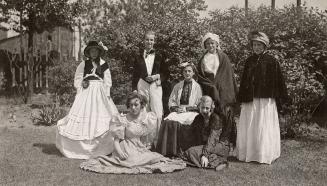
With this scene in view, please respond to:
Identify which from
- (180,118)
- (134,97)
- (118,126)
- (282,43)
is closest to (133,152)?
(118,126)

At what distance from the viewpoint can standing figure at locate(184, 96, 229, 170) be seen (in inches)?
273

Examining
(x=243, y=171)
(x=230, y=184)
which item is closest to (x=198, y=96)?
(x=243, y=171)

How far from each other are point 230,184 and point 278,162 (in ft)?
5.86

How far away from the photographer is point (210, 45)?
7.70 m

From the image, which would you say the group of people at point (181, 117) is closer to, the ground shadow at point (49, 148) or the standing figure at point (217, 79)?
the standing figure at point (217, 79)

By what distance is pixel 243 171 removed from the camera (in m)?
6.79

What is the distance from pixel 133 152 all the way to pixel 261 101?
2.22 meters

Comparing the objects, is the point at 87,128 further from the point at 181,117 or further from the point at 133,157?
the point at 181,117

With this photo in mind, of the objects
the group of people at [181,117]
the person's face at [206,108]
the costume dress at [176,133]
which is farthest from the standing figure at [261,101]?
the costume dress at [176,133]

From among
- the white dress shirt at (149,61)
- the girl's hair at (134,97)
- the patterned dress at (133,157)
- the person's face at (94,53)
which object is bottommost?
the patterned dress at (133,157)

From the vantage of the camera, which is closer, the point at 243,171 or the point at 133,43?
the point at 243,171

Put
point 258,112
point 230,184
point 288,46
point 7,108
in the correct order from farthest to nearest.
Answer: point 7,108 < point 288,46 < point 258,112 < point 230,184

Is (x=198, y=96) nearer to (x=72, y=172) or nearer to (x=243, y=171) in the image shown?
(x=243, y=171)

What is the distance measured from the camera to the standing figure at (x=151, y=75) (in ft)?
26.7
